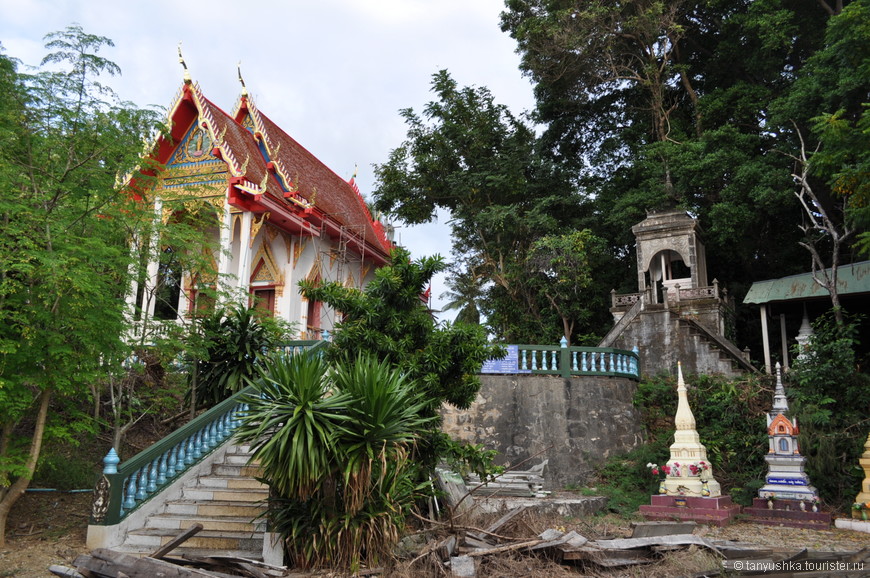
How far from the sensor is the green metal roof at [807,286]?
14586 mm

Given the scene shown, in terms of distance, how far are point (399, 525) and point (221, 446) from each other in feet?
11.1

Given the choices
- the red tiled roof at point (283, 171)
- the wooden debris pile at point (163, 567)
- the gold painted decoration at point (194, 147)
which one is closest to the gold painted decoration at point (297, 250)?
the red tiled roof at point (283, 171)

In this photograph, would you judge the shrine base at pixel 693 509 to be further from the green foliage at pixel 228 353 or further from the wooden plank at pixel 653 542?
the green foliage at pixel 228 353

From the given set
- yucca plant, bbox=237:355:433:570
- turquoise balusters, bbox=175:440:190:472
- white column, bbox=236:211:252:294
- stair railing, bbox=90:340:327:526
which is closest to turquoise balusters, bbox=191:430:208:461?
stair railing, bbox=90:340:327:526

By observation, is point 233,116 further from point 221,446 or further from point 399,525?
point 399,525

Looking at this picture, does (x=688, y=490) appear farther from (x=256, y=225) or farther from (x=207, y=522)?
(x=256, y=225)

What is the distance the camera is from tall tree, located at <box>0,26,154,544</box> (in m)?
6.32

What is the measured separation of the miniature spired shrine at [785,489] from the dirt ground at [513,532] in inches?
13.0

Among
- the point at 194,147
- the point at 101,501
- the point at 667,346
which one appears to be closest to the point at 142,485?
the point at 101,501

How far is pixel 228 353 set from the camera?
9.64m

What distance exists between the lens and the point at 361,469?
577 cm

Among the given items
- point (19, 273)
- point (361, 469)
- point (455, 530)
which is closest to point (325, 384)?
point (361, 469)

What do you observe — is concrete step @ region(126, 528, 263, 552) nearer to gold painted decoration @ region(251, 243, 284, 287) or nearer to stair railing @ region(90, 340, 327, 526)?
stair railing @ region(90, 340, 327, 526)

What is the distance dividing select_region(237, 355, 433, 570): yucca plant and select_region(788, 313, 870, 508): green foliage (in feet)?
25.6
